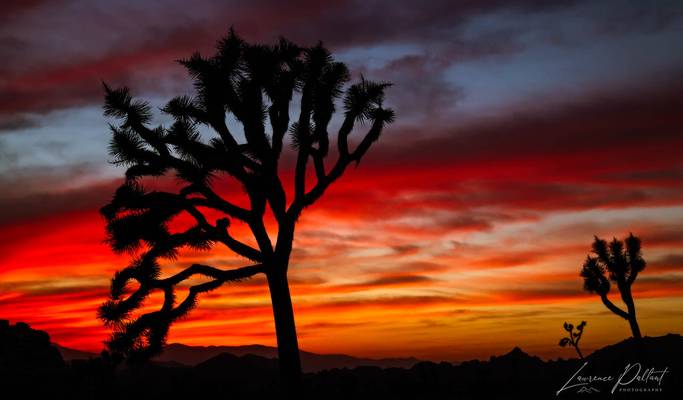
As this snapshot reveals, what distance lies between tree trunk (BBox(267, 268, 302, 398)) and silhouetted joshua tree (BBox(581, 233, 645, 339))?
532 inches

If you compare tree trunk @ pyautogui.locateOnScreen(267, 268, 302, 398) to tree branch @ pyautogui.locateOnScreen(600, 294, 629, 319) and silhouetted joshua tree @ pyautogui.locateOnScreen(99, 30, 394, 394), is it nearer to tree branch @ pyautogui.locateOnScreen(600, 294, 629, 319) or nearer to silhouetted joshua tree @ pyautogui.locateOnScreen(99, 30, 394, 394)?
silhouetted joshua tree @ pyautogui.locateOnScreen(99, 30, 394, 394)

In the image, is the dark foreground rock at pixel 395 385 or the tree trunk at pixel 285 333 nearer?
the tree trunk at pixel 285 333

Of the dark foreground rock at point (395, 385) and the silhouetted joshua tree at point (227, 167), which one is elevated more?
the silhouetted joshua tree at point (227, 167)

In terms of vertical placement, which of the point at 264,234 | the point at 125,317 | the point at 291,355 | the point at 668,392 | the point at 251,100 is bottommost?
the point at 668,392

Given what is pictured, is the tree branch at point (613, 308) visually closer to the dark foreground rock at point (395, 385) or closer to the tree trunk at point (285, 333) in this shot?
the dark foreground rock at point (395, 385)

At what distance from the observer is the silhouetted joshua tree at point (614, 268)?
22.2 m

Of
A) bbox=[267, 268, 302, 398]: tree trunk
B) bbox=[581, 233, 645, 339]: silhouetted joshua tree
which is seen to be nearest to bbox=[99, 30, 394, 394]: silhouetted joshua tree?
bbox=[267, 268, 302, 398]: tree trunk

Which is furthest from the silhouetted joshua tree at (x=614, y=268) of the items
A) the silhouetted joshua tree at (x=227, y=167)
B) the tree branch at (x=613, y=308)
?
the silhouetted joshua tree at (x=227, y=167)

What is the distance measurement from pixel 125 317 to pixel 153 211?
2123 millimetres

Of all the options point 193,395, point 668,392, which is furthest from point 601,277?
point 193,395

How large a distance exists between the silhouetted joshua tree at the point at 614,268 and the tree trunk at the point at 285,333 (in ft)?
44.3

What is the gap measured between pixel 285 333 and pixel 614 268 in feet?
46.6

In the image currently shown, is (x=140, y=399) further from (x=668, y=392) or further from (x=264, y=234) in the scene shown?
(x=668, y=392)

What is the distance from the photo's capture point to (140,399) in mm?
17422
